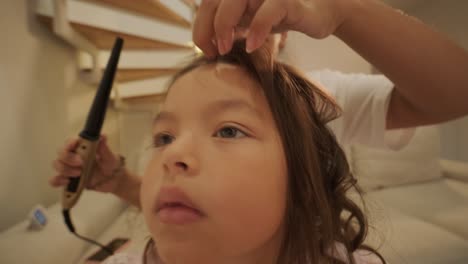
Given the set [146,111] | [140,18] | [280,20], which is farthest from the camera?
[146,111]

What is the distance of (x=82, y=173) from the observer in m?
0.62

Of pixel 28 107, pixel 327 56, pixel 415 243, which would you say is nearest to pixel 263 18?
pixel 415 243

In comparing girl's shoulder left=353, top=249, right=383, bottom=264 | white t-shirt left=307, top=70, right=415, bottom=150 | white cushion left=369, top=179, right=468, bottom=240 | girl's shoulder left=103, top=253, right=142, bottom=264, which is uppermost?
white t-shirt left=307, top=70, right=415, bottom=150

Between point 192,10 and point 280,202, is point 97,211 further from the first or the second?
point 192,10

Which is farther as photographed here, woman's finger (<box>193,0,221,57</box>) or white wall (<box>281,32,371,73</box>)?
white wall (<box>281,32,371,73</box>)

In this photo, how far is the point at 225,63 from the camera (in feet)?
1.43

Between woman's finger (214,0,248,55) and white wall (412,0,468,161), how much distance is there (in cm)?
100

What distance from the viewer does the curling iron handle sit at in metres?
0.61

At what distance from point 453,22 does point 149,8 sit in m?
1.22

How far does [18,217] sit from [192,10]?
1228mm

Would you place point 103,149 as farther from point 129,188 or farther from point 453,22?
point 453,22

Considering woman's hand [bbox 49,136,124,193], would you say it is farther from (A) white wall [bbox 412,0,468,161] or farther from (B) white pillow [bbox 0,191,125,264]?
(A) white wall [bbox 412,0,468,161]

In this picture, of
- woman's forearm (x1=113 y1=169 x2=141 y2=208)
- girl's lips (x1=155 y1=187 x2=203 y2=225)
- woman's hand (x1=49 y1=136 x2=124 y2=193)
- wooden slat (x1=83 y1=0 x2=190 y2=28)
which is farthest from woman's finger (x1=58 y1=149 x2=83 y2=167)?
wooden slat (x1=83 y1=0 x2=190 y2=28)

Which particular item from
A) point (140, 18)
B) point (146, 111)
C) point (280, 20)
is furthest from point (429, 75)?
point (146, 111)
